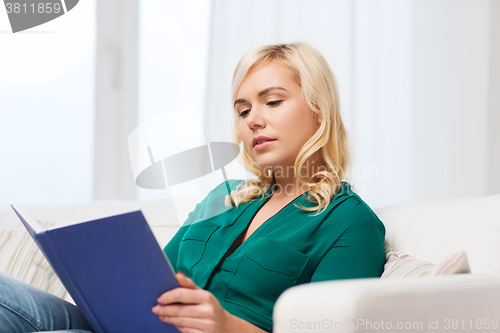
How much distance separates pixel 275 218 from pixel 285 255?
0.47ft

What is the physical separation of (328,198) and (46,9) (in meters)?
2.10

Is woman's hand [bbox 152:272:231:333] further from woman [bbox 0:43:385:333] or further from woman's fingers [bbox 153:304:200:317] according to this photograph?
woman [bbox 0:43:385:333]

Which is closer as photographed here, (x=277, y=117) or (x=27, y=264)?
(x=277, y=117)

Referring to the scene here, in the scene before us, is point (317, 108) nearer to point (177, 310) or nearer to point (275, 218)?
point (275, 218)

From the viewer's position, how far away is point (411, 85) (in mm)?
2111

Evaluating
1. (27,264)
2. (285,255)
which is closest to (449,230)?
(285,255)

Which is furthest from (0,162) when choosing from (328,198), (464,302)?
(464,302)

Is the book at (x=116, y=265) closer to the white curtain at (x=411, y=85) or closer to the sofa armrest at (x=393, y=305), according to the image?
the sofa armrest at (x=393, y=305)

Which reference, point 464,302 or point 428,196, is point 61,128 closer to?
point 428,196

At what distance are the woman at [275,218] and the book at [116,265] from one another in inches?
7.3

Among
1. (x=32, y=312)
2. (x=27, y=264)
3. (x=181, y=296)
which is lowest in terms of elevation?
(x=27, y=264)

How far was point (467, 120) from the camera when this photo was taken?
206cm

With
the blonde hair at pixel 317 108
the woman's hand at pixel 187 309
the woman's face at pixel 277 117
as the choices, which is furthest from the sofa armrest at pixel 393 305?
the woman's face at pixel 277 117

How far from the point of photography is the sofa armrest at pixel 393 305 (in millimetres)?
500
